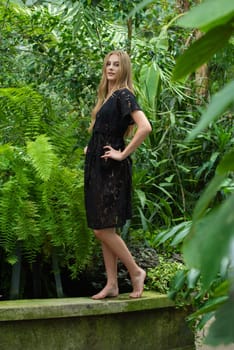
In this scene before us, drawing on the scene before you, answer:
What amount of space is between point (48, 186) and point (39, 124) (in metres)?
0.65

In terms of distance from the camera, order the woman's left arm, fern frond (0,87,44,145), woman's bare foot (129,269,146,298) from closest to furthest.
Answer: the woman's left arm < woman's bare foot (129,269,146,298) < fern frond (0,87,44,145)

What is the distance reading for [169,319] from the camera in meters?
4.64

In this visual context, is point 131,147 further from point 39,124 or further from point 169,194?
point 169,194

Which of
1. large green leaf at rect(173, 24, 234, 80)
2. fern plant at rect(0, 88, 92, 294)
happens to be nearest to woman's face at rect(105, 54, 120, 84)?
fern plant at rect(0, 88, 92, 294)

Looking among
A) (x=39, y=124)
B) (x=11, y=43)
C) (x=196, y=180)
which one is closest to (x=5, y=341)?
(x=39, y=124)

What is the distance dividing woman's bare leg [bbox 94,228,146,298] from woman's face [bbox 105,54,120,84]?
35.0 inches

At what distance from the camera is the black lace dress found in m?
4.42

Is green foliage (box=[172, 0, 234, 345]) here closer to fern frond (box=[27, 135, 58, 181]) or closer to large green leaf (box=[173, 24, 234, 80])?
large green leaf (box=[173, 24, 234, 80])

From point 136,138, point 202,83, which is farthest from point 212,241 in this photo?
point 202,83

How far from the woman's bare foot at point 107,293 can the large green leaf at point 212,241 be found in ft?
13.2

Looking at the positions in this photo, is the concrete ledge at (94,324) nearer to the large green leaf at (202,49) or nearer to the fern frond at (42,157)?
the fern frond at (42,157)

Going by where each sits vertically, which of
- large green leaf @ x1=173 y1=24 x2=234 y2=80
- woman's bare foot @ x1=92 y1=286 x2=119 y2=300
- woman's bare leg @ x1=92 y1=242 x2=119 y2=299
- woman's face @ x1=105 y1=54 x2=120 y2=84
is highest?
woman's face @ x1=105 y1=54 x2=120 y2=84

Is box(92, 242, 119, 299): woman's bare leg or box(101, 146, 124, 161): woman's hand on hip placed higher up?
box(101, 146, 124, 161): woman's hand on hip

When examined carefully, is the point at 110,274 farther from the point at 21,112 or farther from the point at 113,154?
the point at 21,112
